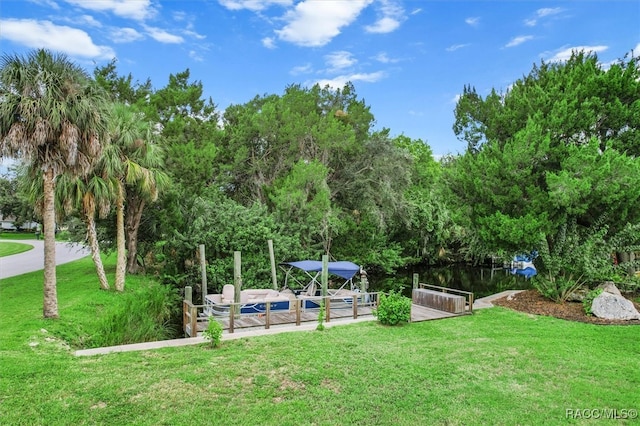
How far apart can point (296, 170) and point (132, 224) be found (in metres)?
8.73

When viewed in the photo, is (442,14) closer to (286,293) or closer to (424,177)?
(286,293)

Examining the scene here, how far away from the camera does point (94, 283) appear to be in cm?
1575

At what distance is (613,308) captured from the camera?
13.2 m

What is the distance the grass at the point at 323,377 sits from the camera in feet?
19.8

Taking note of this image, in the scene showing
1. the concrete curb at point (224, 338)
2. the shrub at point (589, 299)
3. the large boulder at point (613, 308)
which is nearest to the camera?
the concrete curb at point (224, 338)

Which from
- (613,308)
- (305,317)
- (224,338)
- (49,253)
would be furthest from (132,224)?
(613,308)

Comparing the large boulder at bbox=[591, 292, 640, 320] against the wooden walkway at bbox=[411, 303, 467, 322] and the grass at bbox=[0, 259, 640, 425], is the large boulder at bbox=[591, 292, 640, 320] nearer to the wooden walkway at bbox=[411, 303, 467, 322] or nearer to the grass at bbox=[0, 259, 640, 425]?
the grass at bbox=[0, 259, 640, 425]

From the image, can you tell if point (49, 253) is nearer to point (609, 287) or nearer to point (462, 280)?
point (609, 287)

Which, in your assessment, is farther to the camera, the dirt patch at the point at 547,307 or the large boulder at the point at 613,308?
the dirt patch at the point at 547,307

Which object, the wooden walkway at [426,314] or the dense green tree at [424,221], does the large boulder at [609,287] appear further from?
the dense green tree at [424,221]

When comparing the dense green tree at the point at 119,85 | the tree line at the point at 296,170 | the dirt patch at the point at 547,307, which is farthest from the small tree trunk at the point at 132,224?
the dirt patch at the point at 547,307

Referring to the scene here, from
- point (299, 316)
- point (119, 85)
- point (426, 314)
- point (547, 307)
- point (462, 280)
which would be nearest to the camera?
point (299, 316)

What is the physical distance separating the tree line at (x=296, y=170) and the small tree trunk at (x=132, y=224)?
0.21 ft

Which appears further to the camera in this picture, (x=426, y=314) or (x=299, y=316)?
(x=426, y=314)
